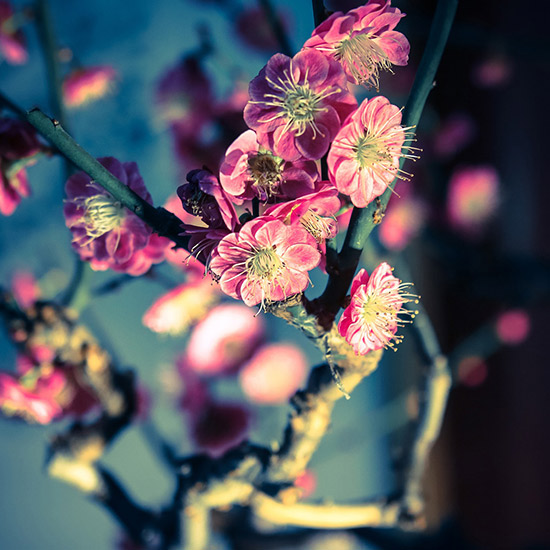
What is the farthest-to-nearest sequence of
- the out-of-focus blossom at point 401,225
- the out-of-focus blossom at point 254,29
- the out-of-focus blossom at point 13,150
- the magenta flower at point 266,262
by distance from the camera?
the out-of-focus blossom at point 401,225
the out-of-focus blossom at point 254,29
the out-of-focus blossom at point 13,150
the magenta flower at point 266,262

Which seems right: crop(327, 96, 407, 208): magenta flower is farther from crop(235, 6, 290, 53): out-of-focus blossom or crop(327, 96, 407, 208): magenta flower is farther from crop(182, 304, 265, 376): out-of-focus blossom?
crop(235, 6, 290, 53): out-of-focus blossom

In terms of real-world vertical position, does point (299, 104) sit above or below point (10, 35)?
below

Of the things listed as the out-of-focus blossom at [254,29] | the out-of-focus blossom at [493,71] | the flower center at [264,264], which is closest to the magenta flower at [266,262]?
the flower center at [264,264]

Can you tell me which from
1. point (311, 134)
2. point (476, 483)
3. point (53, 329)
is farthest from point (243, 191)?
point (476, 483)

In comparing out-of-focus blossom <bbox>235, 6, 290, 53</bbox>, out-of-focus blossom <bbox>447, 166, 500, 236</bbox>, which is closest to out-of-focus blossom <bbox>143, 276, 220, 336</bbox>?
out-of-focus blossom <bbox>235, 6, 290, 53</bbox>

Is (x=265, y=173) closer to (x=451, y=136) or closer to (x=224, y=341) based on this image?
(x=224, y=341)

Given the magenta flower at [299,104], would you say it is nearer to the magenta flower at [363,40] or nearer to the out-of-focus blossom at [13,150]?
the magenta flower at [363,40]

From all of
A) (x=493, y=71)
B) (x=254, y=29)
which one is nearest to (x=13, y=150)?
(x=254, y=29)
